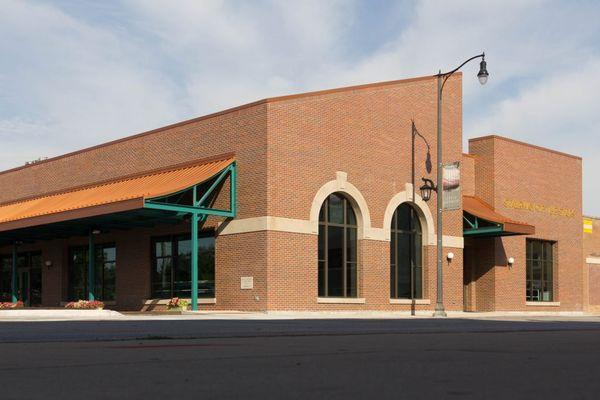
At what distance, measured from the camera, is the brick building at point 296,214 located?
30.0m

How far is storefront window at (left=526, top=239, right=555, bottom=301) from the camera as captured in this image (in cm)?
4219

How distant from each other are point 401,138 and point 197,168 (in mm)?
8911

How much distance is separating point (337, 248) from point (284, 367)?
23.5 metres

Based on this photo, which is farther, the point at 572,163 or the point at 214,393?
the point at 572,163

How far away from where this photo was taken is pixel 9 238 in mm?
39438

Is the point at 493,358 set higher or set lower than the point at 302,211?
lower

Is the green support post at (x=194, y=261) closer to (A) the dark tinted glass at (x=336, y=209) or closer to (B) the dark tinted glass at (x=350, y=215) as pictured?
(A) the dark tinted glass at (x=336, y=209)

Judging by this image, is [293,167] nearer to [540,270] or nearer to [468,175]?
[468,175]

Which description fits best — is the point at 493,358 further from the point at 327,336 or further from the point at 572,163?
the point at 572,163

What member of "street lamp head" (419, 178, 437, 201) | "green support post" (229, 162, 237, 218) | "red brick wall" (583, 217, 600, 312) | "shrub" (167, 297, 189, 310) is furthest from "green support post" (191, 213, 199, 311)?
"red brick wall" (583, 217, 600, 312)

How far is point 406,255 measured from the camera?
35188 mm

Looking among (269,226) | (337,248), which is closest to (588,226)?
(337,248)

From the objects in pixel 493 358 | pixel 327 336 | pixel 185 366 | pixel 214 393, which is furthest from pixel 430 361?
pixel 327 336

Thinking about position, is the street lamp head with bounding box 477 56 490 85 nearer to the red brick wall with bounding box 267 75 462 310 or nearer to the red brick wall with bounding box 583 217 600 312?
the red brick wall with bounding box 267 75 462 310
